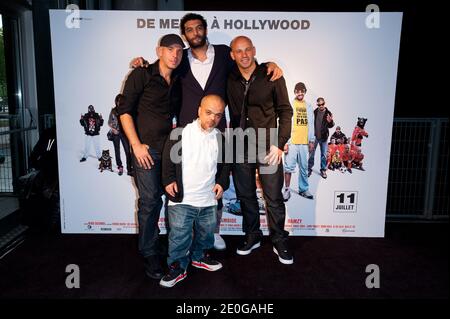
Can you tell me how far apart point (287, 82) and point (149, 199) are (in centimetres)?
167

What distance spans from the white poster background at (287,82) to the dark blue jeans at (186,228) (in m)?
0.76

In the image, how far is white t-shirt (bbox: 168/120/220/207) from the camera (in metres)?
2.55

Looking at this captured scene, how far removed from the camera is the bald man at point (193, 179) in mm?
2527

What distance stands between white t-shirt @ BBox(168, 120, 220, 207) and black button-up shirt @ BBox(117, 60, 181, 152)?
29 cm

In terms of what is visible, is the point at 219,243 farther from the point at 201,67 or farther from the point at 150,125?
the point at 201,67

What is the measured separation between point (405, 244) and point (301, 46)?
86.7 inches

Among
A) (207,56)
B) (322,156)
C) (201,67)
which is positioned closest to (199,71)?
(201,67)

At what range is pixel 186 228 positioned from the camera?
2615mm

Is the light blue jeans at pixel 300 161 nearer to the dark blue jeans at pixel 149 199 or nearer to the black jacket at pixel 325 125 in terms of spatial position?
the black jacket at pixel 325 125

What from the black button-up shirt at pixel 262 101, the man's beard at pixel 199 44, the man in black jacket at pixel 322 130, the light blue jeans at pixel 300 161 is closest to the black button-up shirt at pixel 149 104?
the man's beard at pixel 199 44

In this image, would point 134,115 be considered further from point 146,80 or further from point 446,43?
point 446,43

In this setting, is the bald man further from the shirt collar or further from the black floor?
the shirt collar

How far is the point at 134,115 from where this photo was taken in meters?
2.75
